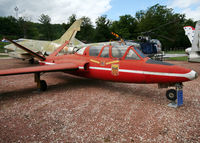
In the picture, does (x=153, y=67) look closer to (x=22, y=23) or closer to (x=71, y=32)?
(x=71, y=32)

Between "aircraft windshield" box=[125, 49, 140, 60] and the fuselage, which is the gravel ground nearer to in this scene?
the fuselage

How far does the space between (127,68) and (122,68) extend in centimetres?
21

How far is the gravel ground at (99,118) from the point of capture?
2.85m

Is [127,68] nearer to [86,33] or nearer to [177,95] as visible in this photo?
[177,95]

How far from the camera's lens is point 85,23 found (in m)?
55.0

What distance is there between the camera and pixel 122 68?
4.98m

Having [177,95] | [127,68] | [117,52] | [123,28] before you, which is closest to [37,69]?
[117,52]

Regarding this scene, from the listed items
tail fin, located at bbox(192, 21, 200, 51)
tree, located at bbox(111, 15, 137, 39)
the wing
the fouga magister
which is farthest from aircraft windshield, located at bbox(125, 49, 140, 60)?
tree, located at bbox(111, 15, 137, 39)

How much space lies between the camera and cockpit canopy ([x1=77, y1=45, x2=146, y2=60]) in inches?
192

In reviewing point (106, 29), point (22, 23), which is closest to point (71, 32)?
point (106, 29)

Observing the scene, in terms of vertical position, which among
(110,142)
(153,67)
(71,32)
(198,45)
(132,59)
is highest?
(71,32)

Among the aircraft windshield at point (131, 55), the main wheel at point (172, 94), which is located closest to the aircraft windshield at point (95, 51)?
the aircraft windshield at point (131, 55)

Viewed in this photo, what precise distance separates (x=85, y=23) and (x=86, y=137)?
57226 millimetres

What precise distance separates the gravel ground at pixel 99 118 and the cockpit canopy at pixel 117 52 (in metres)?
1.69
